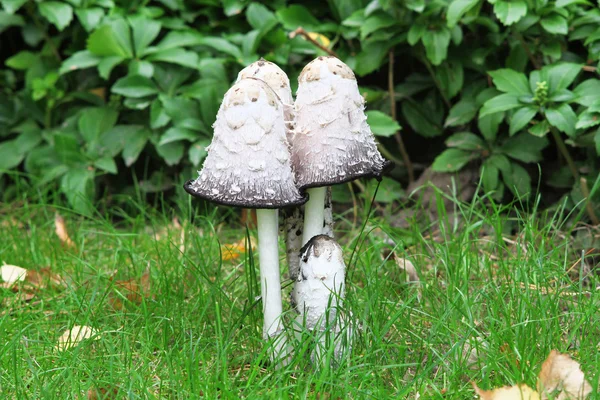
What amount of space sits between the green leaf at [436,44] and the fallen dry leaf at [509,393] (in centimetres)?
147

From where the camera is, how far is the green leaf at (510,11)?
7.82ft

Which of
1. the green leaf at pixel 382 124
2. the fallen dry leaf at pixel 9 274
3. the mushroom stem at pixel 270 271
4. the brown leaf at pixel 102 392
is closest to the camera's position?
the brown leaf at pixel 102 392

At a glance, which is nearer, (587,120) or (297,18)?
(587,120)

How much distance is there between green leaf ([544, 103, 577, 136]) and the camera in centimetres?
236

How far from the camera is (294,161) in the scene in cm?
165

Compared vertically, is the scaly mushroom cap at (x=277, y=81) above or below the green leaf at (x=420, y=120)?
above

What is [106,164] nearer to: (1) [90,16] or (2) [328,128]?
(1) [90,16]

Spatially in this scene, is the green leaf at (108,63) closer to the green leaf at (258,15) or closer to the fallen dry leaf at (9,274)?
the green leaf at (258,15)

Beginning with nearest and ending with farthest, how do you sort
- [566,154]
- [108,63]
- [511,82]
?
[511,82] → [566,154] → [108,63]

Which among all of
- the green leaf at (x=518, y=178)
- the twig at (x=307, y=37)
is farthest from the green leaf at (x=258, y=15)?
the green leaf at (x=518, y=178)

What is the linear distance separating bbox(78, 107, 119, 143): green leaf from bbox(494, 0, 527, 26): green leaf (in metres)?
1.72

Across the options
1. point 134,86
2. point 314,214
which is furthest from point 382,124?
point 314,214

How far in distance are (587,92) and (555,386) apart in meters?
1.23

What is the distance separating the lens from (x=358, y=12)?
111 inches
